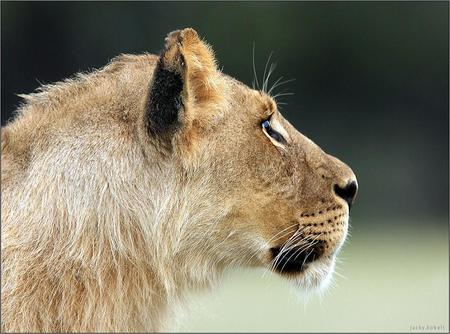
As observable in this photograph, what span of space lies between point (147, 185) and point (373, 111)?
16.6 metres

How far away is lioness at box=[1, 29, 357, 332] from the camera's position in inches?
159

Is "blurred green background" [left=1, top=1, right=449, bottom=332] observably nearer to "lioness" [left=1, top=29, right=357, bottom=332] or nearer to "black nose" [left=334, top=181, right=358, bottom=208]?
"black nose" [left=334, top=181, right=358, bottom=208]

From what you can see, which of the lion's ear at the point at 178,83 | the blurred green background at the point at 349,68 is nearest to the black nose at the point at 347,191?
the lion's ear at the point at 178,83

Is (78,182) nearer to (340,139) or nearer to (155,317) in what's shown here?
(155,317)

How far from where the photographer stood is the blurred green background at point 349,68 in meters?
16.2

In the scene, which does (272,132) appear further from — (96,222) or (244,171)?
(96,222)

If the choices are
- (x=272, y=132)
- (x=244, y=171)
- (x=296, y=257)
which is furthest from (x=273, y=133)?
(x=296, y=257)

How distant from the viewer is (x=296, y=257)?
4.59m

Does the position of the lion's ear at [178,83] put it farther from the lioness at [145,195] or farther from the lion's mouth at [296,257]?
the lion's mouth at [296,257]

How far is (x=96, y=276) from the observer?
410 cm

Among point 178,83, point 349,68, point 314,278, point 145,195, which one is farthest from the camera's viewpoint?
point 349,68

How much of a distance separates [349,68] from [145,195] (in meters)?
17.0

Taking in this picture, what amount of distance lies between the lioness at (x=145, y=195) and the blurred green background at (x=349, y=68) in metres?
9.18

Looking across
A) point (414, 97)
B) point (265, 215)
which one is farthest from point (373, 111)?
point (265, 215)
